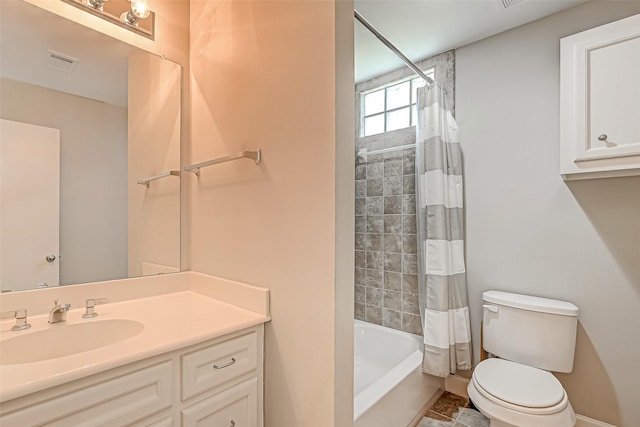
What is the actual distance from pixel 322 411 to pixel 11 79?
177 centimetres

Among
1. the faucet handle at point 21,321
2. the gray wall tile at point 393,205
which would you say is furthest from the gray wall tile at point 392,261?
the faucet handle at point 21,321

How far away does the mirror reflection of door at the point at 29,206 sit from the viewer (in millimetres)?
1161

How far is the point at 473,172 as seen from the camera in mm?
2076

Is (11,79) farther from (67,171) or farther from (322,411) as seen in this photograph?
(322,411)

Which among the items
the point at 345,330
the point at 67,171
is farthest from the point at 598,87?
the point at 67,171

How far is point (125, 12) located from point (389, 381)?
2.37 meters

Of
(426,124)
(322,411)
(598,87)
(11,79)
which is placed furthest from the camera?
(426,124)

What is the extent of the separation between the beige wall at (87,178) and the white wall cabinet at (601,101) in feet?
7.55

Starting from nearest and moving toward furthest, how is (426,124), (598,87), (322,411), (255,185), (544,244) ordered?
(322,411)
(255,185)
(598,87)
(544,244)
(426,124)

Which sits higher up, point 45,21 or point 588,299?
point 45,21

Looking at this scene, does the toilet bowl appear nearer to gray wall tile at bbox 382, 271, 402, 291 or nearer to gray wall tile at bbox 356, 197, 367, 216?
gray wall tile at bbox 382, 271, 402, 291

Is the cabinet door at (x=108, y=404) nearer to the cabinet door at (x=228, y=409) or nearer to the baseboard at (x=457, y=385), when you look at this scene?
the cabinet door at (x=228, y=409)

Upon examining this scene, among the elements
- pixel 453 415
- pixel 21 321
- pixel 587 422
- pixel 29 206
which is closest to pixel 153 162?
pixel 29 206

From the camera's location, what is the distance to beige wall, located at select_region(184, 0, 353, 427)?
105cm
